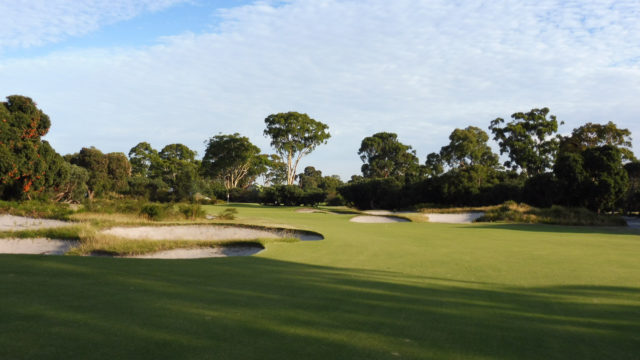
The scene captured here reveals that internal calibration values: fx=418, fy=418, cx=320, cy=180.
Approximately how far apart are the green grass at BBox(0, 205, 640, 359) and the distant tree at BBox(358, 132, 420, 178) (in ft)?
166

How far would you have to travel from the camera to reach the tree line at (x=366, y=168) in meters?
22.5

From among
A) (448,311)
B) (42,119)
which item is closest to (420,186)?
(42,119)

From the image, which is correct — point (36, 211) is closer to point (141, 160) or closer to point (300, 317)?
point (300, 317)

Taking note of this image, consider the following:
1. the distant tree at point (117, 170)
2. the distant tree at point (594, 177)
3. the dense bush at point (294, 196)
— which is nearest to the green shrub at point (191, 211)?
the distant tree at point (594, 177)

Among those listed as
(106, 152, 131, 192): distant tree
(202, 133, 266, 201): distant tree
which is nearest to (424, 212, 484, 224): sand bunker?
(106, 152, 131, 192): distant tree

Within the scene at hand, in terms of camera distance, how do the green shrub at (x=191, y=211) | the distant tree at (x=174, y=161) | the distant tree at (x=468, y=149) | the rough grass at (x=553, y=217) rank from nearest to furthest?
1. the green shrub at (x=191, y=211)
2. the rough grass at (x=553, y=217)
3. the distant tree at (x=468, y=149)
4. the distant tree at (x=174, y=161)

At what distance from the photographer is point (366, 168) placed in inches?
2363

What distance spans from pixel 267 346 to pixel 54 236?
1142 centimetres

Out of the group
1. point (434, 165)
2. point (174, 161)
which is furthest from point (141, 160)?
point (434, 165)

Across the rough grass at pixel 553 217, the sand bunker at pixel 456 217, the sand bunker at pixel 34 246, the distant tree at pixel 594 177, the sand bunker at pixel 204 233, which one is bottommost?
the sand bunker at pixel 34 246

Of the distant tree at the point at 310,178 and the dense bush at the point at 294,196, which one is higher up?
the distant tree at the point at 310,178

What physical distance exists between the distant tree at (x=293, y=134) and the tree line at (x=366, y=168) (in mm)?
136

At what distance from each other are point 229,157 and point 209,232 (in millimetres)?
43464

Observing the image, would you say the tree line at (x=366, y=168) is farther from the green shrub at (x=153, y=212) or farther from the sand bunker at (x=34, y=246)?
the sand bunker at (x=34, y=246)
